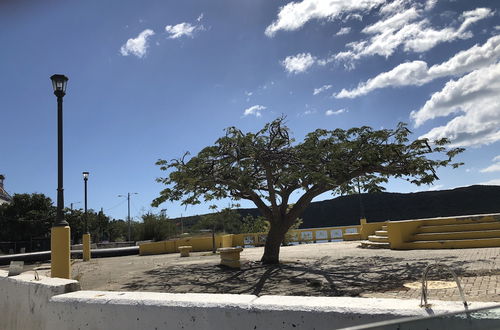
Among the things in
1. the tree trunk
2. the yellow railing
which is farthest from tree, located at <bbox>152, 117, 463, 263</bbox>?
the yellow railing

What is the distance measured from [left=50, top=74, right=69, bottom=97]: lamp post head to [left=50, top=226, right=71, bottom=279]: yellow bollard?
3.40 m

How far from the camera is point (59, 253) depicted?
9188mm

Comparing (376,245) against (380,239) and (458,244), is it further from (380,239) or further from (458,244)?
(458,244)

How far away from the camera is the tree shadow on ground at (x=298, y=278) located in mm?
9008

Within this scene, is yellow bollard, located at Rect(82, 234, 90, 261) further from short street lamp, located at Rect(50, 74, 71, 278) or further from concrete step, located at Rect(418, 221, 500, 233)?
concrete step, located at Rect(418, 221, 500, 233)

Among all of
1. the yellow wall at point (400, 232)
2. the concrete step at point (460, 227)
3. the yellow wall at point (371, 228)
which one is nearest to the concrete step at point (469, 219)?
the concrete step at point (460, 227)

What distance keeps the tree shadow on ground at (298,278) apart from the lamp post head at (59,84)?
17.1 feet

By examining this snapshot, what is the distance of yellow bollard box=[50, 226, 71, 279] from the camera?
9.16 metres

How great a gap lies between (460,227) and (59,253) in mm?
16145

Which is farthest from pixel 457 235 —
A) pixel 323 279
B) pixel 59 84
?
pixel 59 84

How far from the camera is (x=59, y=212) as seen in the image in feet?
30.9

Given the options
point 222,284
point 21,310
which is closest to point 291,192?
point 222,284

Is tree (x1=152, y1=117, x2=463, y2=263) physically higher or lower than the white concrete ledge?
higher

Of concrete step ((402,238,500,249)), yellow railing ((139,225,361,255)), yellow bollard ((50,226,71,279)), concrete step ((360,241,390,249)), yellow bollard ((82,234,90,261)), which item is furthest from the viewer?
yellow railing ((139,225,361,255))
